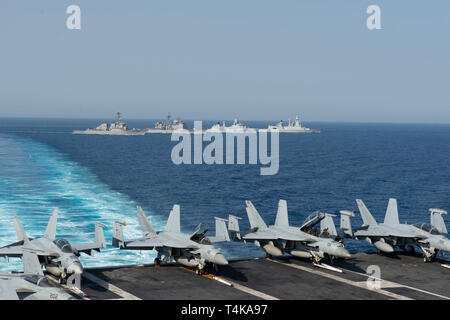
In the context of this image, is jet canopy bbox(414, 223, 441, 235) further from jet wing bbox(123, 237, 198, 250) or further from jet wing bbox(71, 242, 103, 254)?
jet wing bbox(71, 242, 103, 254)

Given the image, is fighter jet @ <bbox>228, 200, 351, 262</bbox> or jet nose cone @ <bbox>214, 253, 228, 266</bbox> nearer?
jet nose cone @ <bbox>214, 253, 228, 266</bbox>

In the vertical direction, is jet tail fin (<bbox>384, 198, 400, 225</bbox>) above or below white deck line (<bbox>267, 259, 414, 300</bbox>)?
above

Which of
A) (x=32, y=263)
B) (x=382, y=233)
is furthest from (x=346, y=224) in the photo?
(x=32, y=263)

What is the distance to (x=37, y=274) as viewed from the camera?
1066 inches

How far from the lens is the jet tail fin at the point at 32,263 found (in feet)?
91.3

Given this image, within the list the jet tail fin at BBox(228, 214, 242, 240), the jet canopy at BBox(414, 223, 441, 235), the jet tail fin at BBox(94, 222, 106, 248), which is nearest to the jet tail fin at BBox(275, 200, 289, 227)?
the jet tail fin at BBox(228, 214, 242, 240)

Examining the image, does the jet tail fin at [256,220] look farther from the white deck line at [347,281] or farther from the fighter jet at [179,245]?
the fighter jet at [179,245]

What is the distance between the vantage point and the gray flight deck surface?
29.0 metres

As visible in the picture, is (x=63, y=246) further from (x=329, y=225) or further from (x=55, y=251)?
(x=329, y=225)

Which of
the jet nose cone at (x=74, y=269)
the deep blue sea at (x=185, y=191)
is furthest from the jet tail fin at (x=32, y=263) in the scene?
the deep blue sea at (x=185, y=191)

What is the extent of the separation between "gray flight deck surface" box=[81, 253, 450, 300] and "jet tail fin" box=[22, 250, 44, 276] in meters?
3.26
